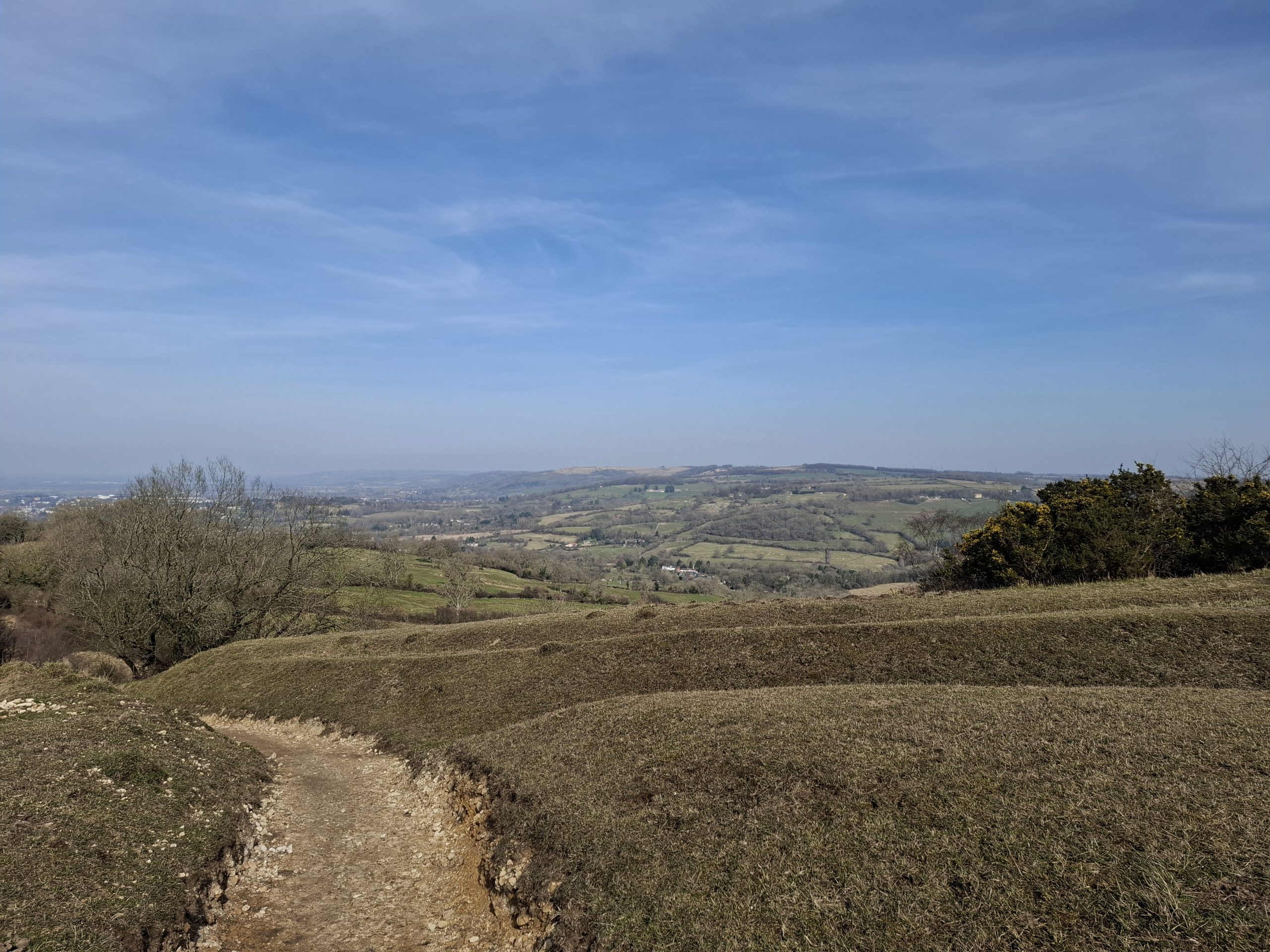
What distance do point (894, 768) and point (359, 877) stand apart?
32.1 ft

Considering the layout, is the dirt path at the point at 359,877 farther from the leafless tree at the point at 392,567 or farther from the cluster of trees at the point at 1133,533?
the leafless tree at the point at 392,567

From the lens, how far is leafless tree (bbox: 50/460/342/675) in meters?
37.3

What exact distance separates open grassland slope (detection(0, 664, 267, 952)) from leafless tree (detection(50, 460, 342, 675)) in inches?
830

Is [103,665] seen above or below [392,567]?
below

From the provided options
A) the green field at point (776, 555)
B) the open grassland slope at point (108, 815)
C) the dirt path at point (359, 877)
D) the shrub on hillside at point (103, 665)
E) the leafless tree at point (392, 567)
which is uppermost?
the open grassland slope at point (108, 815)

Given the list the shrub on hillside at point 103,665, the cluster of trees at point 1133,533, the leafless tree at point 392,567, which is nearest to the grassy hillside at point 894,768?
the cluster of trees at point 1133,533

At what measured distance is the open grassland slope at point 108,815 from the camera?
8.70m

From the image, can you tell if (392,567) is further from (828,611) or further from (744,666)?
(744,666)

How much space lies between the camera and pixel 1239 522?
2659 centimetres

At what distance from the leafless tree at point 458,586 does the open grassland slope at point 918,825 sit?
46.0 m

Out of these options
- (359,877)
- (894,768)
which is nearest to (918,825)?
(894,768)

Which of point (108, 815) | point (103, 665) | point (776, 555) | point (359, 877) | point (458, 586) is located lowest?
point (776, 555)

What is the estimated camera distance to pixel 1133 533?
27.3m

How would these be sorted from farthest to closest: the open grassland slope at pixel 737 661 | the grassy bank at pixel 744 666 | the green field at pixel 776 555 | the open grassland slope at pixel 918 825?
the green field at pixel 776 555
the open grassland slope at pixel 737 661
the grassy bank at pixel 744 666
the open grassland slope at pixel 918 825
